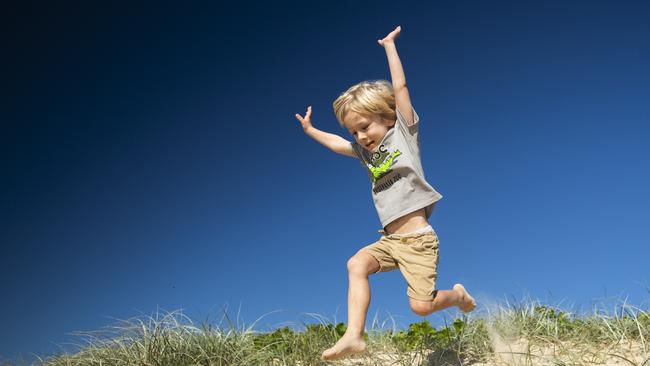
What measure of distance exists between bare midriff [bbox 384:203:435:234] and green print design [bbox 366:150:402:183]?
0.37m

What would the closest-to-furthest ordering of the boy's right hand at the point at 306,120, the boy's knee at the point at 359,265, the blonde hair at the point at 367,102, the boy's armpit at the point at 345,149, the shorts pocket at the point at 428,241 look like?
the boy's knee at the point at 359,265
the shorts pocket at the point at 428,241
the blonde hair at the point at 367,102
the boy's armpit at the point at 345,149
the boy's right hand at the point at 306,120

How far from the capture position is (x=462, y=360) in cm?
504

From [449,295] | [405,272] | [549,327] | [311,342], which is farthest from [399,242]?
[549,327]

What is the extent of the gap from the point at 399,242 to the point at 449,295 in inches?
22.9

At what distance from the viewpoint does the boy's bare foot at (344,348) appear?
160 inches

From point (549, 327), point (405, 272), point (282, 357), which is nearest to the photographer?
point (405, 272)

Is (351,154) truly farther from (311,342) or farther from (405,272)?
(311,342)

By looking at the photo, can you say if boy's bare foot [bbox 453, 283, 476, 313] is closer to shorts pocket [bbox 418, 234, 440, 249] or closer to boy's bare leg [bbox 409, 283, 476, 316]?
boy's bare leg [bbox 409, 283, 476, 316]

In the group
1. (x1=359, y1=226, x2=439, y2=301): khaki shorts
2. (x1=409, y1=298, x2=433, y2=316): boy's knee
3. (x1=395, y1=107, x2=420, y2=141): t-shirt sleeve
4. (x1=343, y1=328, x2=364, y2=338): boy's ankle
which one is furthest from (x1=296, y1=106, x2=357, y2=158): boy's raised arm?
(x1=343, y1=328, x2=364, y2=338): boy's ankle

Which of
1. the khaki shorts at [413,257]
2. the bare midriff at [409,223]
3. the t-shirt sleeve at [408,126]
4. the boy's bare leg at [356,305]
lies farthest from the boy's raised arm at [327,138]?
the boy's bare leg at [356,305]

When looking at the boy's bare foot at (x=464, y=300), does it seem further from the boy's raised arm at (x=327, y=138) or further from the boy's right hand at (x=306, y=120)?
the boy's right hand at (x=306, y=120)

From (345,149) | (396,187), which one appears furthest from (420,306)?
(345,149)

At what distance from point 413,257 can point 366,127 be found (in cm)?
104

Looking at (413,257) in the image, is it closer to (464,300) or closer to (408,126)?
(464,300)
